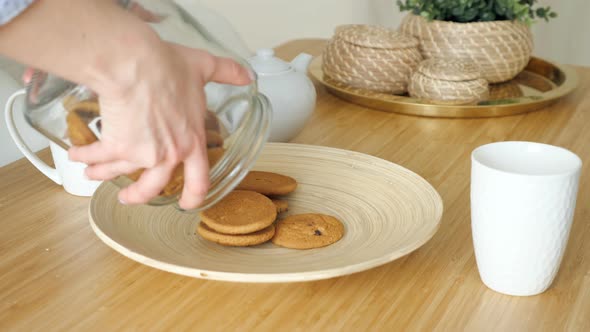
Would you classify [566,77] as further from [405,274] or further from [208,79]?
[208,79]

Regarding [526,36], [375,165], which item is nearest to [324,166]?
[375,165]

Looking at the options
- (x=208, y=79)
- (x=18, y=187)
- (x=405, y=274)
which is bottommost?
(x=18, y=187)

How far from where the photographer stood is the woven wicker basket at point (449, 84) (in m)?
1.20

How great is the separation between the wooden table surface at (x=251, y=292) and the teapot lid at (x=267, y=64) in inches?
12.9

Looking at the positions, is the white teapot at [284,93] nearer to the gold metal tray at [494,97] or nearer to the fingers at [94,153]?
the gold metal tray at [494,97]

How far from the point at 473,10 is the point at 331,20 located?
1309mm

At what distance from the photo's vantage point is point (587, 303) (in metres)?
0.68

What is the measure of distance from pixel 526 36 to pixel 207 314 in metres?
0.99

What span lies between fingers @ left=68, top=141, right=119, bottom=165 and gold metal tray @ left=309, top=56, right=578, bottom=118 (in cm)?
74

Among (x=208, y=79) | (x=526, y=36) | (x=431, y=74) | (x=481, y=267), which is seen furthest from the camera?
(x=526, y=36)

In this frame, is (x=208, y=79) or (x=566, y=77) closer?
(x=208, y=79)

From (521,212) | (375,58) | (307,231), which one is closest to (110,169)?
(307,231)

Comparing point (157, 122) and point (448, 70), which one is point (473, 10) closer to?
point (448, 70)

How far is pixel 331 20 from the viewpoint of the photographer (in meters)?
2.59
